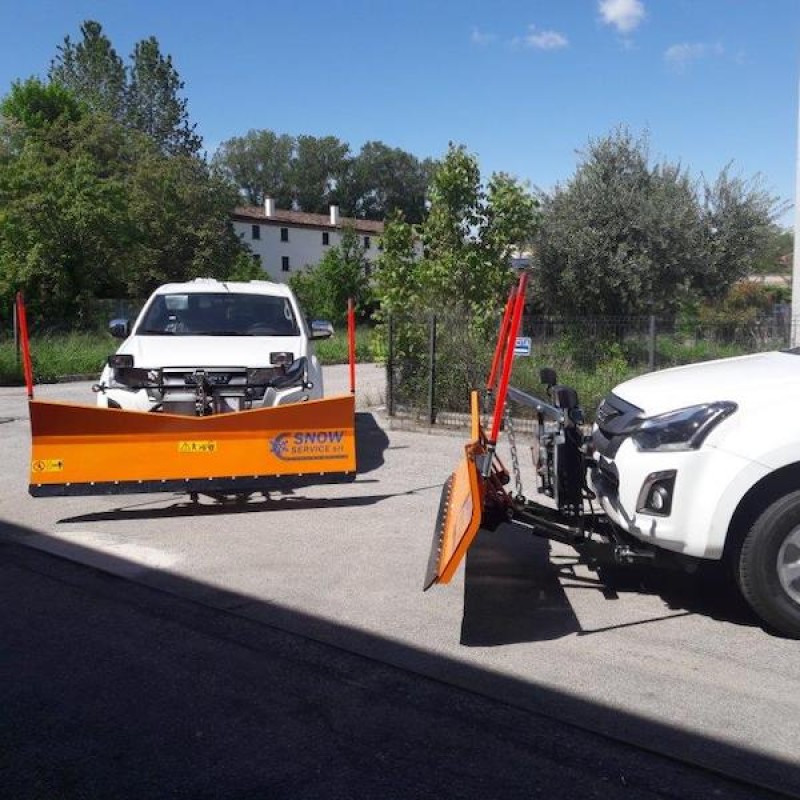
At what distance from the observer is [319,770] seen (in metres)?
3.46

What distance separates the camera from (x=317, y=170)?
102 metres

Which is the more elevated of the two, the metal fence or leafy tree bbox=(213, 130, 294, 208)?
leafy tree bbox=(213, 130, 294, 208)

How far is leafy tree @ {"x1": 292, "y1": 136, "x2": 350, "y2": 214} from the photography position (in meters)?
101

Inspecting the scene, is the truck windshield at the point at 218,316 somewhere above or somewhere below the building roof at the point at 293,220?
below

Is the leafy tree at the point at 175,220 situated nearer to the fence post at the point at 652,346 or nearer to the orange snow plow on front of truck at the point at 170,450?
the fence post at the point at 652,346

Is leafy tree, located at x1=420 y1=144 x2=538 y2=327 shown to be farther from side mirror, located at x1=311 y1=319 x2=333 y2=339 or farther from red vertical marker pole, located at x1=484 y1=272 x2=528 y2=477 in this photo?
red vertical marker pole, located at x1=484 y1=272 x2=528 y2=477

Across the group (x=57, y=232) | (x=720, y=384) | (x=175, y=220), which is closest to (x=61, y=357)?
(x=57, y=232)

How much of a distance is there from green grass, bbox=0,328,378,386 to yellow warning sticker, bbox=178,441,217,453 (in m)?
12.4

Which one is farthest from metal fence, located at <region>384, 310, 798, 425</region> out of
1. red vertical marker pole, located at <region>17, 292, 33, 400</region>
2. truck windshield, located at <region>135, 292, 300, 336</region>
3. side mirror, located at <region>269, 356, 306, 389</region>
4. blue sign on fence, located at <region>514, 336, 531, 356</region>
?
red vertical marker pole, located at <region>17, 292, 33, 400</region>

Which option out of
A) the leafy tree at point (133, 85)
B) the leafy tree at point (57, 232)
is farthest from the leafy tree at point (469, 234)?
the leafy tree at point (133, 85)

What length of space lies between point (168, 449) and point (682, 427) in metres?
4.19

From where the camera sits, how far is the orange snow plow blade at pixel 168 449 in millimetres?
7129

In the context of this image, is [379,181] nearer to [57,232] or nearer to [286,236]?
[286,236]

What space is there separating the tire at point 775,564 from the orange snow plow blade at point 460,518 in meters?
1.39
